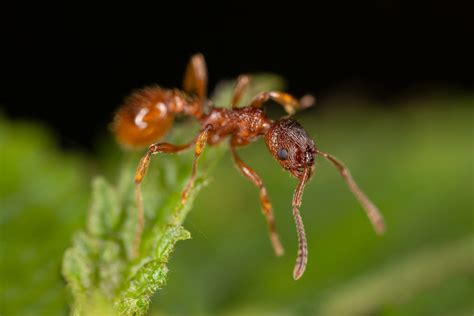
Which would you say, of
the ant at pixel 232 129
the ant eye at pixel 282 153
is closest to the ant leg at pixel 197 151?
the ant at pixel 232 129

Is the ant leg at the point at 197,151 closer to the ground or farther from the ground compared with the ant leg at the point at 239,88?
closer to the ground

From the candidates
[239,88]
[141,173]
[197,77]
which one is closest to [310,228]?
[239,88]

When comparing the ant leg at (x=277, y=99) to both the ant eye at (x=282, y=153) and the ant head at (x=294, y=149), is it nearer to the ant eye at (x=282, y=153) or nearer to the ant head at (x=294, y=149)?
the ant head at (x=294, y=149)

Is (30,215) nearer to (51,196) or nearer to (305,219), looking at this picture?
(51,196)

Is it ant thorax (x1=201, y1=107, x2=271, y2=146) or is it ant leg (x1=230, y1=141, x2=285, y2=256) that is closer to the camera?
ant leg (x1=230, y1=141, x2=285, y2=256)

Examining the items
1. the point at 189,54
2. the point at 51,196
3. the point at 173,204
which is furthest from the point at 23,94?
the point at 173,204

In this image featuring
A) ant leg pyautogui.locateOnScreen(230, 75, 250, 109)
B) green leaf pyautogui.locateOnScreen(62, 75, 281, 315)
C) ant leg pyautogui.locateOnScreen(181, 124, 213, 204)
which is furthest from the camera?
ant leg pyautogui.locateOnScreen(230, 75, 250, 109)

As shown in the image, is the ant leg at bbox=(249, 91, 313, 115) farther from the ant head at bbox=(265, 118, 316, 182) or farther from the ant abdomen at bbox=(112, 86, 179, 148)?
the ant abdomen at bbox=(112, 86, 179, 148)

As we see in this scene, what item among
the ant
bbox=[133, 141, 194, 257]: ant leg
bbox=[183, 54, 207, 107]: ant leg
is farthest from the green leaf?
bbox=[183, 54, 207, 107]: ant leg
